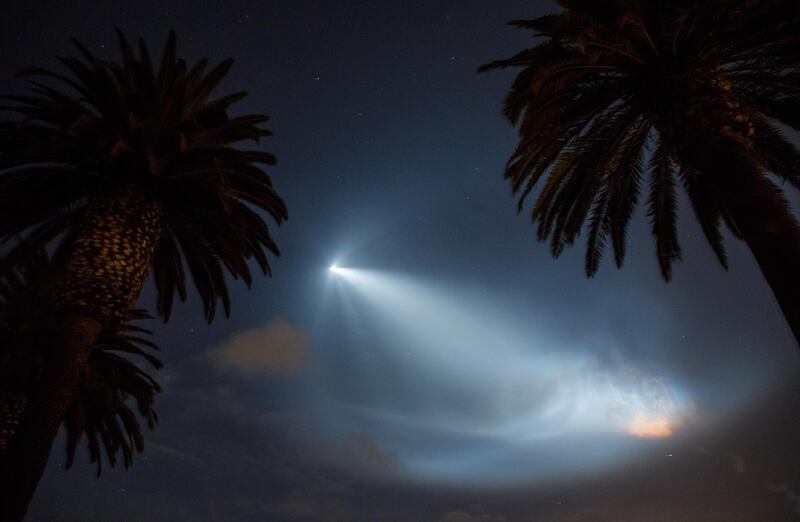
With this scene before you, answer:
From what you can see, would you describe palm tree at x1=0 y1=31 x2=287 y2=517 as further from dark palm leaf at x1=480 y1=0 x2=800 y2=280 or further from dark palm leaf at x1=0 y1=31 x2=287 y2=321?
dark palm leaf at x1=480 y1=0 x2=800 y2=280

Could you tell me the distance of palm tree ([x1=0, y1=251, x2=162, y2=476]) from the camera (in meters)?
11.2

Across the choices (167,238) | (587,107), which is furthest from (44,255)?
(587,107)

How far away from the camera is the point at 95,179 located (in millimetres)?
8164

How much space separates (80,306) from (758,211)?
32.2ft

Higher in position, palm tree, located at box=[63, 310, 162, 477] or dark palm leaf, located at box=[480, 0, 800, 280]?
dark palm leaf, located at box=[480, 0, 800, 280]

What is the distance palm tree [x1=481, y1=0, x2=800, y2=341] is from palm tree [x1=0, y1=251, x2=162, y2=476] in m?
10.8

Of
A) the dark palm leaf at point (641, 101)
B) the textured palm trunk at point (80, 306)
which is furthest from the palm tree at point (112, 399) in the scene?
the dark palm leaf at point (641, 101)

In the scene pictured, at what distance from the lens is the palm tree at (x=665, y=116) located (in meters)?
6.42

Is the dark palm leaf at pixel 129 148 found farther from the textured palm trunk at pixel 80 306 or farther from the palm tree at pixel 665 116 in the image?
the palm tree at pixel 665 116

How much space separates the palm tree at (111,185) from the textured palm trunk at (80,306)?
2 centimetres

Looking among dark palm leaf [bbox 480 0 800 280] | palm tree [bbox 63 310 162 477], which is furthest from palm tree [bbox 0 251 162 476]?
dark palm leaf [bbox 480 0 800 280]

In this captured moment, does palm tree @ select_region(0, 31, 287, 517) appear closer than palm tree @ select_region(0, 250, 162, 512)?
Yes

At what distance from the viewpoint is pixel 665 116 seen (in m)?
7.54

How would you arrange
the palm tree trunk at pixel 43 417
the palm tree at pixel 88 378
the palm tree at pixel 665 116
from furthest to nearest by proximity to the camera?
the palm tree at pixel 88 378
the palm tree at pixel 665 116
the palm tree trunk at pixel 43 417
